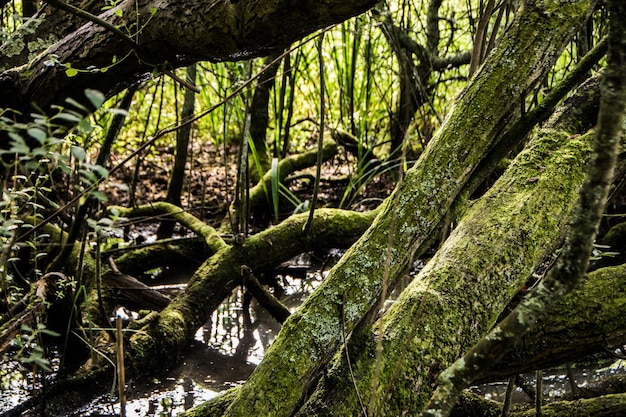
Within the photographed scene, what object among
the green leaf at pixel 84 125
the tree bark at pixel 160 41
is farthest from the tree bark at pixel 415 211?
the green leaf at pixel 84 125

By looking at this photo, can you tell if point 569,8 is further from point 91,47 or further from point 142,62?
point 91,47

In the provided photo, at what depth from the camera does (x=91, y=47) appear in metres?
2.15

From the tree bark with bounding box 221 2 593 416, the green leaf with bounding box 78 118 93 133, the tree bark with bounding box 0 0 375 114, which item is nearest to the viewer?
the green leaf with bounding box 78 118 93 133

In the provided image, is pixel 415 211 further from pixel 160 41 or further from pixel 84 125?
pixel 84 125

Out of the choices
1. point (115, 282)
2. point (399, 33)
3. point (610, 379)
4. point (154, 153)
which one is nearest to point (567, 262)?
point (610, 379)

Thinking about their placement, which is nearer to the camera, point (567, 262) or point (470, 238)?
point (567, 262)

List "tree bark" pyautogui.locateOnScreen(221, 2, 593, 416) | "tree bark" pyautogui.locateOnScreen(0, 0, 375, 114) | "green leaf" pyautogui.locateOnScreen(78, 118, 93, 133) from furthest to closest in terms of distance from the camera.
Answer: "tree bark" pyautogui.locateOnScreen(221, 2, 593, 416) → "tree bark" pyautogui.locateOnScreen(0, 0, 375, 114) → "green leaf" pyautogui.locateOnScreen(78, 118, 93, 133)

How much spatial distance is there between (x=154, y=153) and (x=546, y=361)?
5497 mm

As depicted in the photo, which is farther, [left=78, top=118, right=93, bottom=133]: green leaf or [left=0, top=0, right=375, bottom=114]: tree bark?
[left=0, top=0, right=375, bottom=114]: tree bark

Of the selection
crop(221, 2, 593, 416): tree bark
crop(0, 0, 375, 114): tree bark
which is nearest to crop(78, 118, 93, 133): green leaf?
crop(0, 0, 375, 114): tree bark

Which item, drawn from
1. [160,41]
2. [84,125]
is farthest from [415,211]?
[84,125]

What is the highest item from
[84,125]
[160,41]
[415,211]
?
[160,41]

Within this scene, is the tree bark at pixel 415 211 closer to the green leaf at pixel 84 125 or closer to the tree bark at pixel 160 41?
the tree bark at pixel 160 41

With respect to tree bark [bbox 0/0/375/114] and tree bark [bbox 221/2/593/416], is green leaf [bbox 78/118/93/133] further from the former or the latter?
tree bark [bbox 221/2/593/416]
